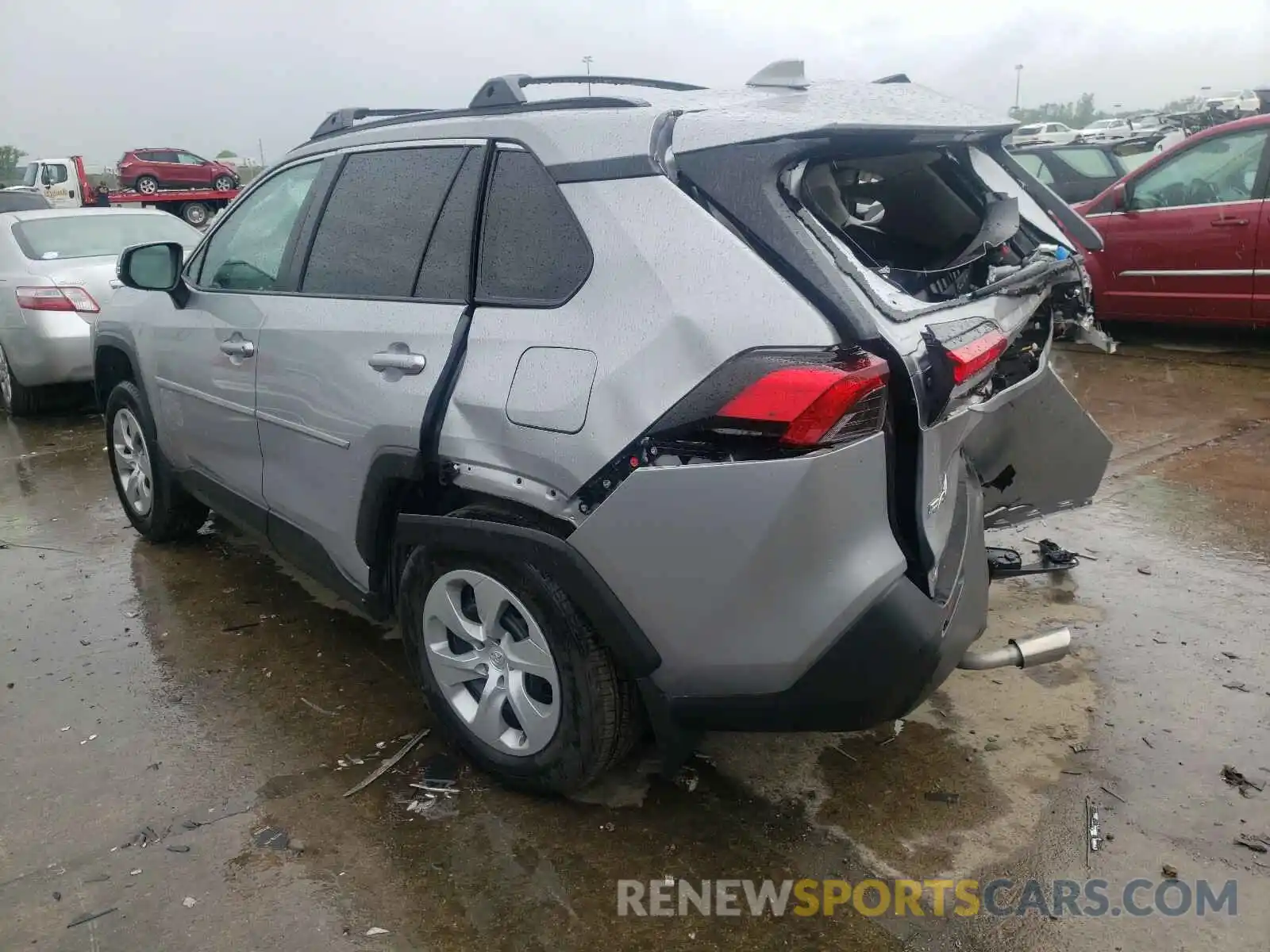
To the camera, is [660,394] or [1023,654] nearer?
[660,394]

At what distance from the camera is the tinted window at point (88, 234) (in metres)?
7.45

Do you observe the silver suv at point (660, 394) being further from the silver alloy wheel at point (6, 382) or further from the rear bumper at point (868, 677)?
the silver alloy wheel at point (6, 382)

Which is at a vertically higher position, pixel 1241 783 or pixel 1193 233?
pixel 1193 233

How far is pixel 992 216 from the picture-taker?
3.06 metres

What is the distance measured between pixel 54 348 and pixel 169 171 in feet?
86.8

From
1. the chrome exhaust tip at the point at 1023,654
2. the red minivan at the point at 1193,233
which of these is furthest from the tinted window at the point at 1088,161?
the chrome exhaust tip at the point at 1023,654

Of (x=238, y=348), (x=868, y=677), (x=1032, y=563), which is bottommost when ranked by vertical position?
(x=1032, y=563)

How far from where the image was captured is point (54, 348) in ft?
23.4

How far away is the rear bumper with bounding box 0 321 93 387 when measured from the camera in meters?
7.11

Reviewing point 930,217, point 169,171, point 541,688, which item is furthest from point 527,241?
point 169,171

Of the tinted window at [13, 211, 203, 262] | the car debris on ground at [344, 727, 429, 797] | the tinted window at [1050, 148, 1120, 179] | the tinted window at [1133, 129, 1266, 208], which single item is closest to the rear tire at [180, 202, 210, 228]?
the tinted window at [13, 211, 203, 262]

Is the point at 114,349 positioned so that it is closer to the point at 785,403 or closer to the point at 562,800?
the point at 562,800

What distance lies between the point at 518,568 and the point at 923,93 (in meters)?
1.82

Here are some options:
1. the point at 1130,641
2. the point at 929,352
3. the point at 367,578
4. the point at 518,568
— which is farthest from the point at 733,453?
the point at 1130,641
